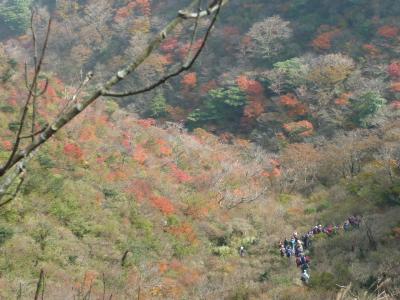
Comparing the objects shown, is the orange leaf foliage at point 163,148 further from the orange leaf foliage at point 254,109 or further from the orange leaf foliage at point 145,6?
the orange leaf foliage at point 145,6

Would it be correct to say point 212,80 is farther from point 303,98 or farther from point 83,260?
point 83,260

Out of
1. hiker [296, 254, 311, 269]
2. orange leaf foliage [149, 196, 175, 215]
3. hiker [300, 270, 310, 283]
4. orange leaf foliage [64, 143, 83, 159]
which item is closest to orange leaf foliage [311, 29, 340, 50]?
orange leaf foliage [149, 196, 175, 215]

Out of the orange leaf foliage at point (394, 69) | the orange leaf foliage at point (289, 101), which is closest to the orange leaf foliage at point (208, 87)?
the orange leaf foliage at point (289, 101)

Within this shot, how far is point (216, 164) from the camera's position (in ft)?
85.3

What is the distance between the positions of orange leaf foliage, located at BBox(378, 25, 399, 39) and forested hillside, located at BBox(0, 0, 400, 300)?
0.29ft

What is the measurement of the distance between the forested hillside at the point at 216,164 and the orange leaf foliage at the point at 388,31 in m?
0.09

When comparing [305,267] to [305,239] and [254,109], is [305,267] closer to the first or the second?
[305,239]

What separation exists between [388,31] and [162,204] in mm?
25379

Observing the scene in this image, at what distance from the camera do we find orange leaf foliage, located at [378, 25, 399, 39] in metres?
35.7

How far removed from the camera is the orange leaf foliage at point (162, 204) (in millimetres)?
19422

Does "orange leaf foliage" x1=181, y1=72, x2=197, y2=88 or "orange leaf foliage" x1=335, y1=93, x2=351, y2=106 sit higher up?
"orange leaf foliage" x1=335, y1=93, x2=351, y2=106

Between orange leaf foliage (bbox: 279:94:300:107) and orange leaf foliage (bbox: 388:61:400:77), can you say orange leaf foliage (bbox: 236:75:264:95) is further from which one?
orange leaf foliage (bbox: 388:61:400:77)

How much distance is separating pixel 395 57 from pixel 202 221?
72.9ft

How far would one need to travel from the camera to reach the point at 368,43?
37.1m
